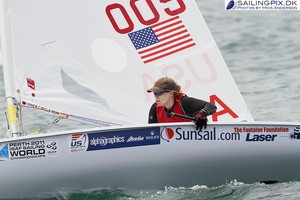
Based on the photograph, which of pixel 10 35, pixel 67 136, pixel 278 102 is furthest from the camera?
pixel 278 102

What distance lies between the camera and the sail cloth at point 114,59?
23.0ft

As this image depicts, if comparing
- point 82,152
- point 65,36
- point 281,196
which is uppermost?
point 65,36

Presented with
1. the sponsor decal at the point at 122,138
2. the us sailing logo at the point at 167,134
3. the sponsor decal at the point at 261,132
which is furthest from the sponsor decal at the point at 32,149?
the sponsor decal at the point at 261,132

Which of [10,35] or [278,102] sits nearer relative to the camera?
[10,35]

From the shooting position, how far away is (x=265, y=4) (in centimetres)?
1311

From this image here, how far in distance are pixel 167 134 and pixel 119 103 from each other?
74 centimetres

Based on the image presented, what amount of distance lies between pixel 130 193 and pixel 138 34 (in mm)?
1277

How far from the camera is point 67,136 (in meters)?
6.52

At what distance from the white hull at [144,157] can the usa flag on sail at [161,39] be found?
A: 0.85 meters

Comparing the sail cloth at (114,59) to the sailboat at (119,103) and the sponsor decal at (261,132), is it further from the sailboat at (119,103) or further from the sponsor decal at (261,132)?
the sponsor decal at (261,132)

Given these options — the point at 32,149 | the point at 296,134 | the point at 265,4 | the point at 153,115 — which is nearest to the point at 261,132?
the point at 296,134

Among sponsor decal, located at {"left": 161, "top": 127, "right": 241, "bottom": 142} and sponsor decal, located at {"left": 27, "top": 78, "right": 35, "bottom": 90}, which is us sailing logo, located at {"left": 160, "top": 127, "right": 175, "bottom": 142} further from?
sponsor decal, located at {"left": 27, "top": 78, "right": 35, "bottom": 90}

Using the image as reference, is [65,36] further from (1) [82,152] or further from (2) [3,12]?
(1) [82,152]

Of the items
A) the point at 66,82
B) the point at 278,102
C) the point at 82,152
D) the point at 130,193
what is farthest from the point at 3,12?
the point at 278,102
